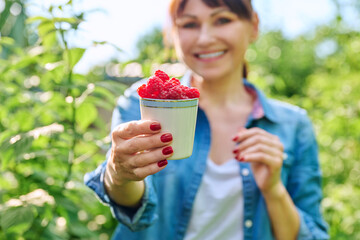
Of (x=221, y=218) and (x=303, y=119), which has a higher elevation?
(x=303, y=119)

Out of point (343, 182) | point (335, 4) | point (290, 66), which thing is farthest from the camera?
point (290, 66)

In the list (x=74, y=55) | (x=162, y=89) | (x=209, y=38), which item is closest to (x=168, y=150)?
(x=162, y=89)

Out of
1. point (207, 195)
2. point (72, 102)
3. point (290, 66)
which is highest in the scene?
point (72, 102)

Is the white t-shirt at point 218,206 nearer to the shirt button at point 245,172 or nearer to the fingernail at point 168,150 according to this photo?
the shirt button at point 245,172

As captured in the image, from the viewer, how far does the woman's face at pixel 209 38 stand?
1.51 m

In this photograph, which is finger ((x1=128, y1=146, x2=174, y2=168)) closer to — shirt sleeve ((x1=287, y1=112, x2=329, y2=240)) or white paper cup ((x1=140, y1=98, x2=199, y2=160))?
white paper cup ((x1=140, y1=98, x2=199, y2=160))

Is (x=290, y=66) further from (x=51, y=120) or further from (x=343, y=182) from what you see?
(x=51, y=120)

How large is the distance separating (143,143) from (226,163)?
83cm

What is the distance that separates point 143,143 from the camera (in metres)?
0.88

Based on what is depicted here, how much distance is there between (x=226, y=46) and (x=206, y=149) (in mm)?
452

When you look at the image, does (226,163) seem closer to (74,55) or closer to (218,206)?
(218,206)

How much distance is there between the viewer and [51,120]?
5.85 ft

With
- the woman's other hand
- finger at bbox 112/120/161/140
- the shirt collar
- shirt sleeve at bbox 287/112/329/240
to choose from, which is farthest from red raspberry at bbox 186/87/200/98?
shirt sleeve at bbox 287/112/329/240

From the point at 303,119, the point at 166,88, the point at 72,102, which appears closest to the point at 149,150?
the point at 166,88
